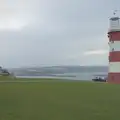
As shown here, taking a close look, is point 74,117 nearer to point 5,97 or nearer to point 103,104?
point 103,104

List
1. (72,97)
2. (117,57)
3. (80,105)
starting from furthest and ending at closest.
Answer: (117,57) → (72,97) → (80,105)

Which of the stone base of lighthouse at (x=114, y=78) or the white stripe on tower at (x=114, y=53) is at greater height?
the white stripe on tower at (x=114, y=53)

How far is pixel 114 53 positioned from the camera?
2294 cm

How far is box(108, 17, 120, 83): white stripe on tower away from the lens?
2270 centimetres

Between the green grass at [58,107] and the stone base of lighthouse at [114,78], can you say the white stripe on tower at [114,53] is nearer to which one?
the stone base of lighthouse at [114,78]

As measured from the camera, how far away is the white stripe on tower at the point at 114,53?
22.7 m

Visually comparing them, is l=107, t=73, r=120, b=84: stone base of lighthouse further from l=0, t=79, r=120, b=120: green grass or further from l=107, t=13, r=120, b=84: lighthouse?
l=0, t=79, r=120, b=120: green grass

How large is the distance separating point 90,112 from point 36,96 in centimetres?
288

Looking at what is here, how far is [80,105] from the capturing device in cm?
1056

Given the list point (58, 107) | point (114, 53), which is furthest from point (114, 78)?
point (58, 107)

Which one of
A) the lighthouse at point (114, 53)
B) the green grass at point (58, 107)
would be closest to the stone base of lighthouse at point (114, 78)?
the lighthouse at point (114, 53)

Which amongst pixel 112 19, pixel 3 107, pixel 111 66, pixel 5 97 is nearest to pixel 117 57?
pixel 111 66

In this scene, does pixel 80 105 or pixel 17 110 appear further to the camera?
pixel 80 105

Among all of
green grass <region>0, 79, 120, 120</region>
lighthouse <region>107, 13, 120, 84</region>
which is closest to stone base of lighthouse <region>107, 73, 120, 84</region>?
lighthouse <region>107, 13, 120, 84</region>
